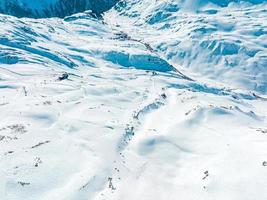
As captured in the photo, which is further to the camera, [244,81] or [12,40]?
[244,81]

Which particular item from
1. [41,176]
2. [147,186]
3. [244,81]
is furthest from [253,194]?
[244,81]

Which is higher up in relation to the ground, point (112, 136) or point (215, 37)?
point (112, 136)

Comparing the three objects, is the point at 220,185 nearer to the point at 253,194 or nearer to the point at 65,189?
the point at 253,194

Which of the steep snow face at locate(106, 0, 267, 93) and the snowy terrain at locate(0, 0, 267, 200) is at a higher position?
the snowy terrain at locate(0, 0, 267, 200)

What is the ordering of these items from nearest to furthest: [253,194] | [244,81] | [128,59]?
1. [253,194]
2. [128,59]
3. [244,81]

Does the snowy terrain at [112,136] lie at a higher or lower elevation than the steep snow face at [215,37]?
higher

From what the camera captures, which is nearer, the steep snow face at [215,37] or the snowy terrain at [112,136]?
the snowy terrain at [112,136]

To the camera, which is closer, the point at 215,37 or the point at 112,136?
the point at 112,136

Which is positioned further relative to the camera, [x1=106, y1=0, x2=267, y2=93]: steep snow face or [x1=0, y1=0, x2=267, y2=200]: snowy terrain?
[x1=106, y1=0, x2=267, y2=93]: steep snow face
